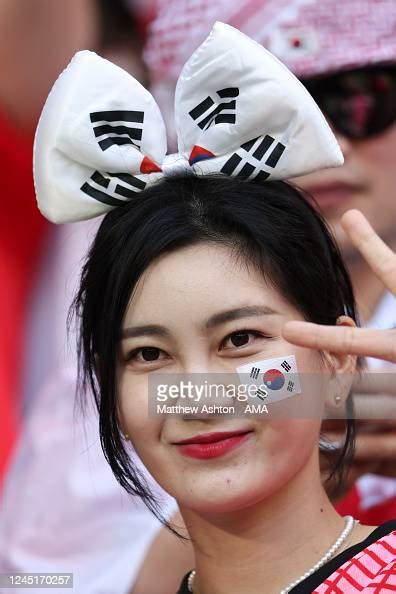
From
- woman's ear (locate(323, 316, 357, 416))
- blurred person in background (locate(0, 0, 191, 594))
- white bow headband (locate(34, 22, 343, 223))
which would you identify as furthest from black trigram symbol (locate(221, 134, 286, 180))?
blurred person in background (locate(0, 0, 191, 594))

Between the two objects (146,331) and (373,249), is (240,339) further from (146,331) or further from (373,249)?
(373,249)

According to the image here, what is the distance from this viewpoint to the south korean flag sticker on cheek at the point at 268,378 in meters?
1.16

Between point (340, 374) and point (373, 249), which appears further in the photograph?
point (340, 374)

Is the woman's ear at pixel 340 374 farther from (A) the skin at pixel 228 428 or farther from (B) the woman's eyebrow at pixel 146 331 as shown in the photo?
(B) the woman's eyebrow at pixel 146 331

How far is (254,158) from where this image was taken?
1289 mm

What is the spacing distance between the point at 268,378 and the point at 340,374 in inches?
6.7

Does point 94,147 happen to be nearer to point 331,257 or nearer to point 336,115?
point 331,257

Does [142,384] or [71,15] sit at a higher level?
[71,15]

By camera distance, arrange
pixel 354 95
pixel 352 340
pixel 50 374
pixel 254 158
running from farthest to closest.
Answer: pixel 50 374
pixel 354 95
pixel 254 158
pixel 352 340

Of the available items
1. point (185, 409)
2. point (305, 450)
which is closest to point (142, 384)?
point (185, 409)

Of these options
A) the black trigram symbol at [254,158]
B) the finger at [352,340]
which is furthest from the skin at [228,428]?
the finger at [352,340]

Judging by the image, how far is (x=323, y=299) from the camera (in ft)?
4.26

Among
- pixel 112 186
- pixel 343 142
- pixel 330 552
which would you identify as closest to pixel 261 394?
pixel 330 552

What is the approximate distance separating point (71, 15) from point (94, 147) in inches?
33.9
